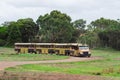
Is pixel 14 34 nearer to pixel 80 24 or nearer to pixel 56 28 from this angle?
pixel 56 28

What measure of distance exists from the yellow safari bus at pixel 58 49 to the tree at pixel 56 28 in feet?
68.5

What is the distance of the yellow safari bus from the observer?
74.9 m

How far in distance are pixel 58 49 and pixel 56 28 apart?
94.9ft

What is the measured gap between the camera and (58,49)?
3179 inches

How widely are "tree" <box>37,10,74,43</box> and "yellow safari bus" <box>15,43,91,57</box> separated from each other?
20.9 meters

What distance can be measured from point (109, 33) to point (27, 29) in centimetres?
2676

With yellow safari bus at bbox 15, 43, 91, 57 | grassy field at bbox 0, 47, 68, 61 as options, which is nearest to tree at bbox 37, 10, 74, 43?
yellow safari bus at bbox 15, 43, 91, 57

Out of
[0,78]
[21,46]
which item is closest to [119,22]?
[21,46]

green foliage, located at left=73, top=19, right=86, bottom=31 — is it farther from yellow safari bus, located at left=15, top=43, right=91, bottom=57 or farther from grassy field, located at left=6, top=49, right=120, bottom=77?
grassy field, located at left=6, top=49, right=120, bottom=77

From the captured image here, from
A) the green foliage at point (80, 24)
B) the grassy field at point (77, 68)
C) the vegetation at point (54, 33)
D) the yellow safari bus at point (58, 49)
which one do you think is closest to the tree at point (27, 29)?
the vegetation at point (54, 33)

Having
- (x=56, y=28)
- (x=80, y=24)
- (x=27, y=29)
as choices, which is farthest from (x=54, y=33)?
(x=80, y=24)

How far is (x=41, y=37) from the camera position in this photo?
11794 centimetres

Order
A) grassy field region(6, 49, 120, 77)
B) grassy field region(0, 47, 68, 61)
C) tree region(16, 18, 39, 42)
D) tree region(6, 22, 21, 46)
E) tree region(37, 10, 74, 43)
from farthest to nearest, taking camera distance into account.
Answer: tree region(16, 18, 39, 42)
tree region(6, 22, 21, 46)
tree region(37, 10, 74, 43)
grassy field region(0, 47, 68, 61)
grassy field region(6, 49, 120, 77)

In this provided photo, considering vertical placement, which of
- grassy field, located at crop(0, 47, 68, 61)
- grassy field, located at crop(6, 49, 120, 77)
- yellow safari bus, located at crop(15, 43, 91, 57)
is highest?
yellow safari bus, located at crop(15, 43, 91, 57)
